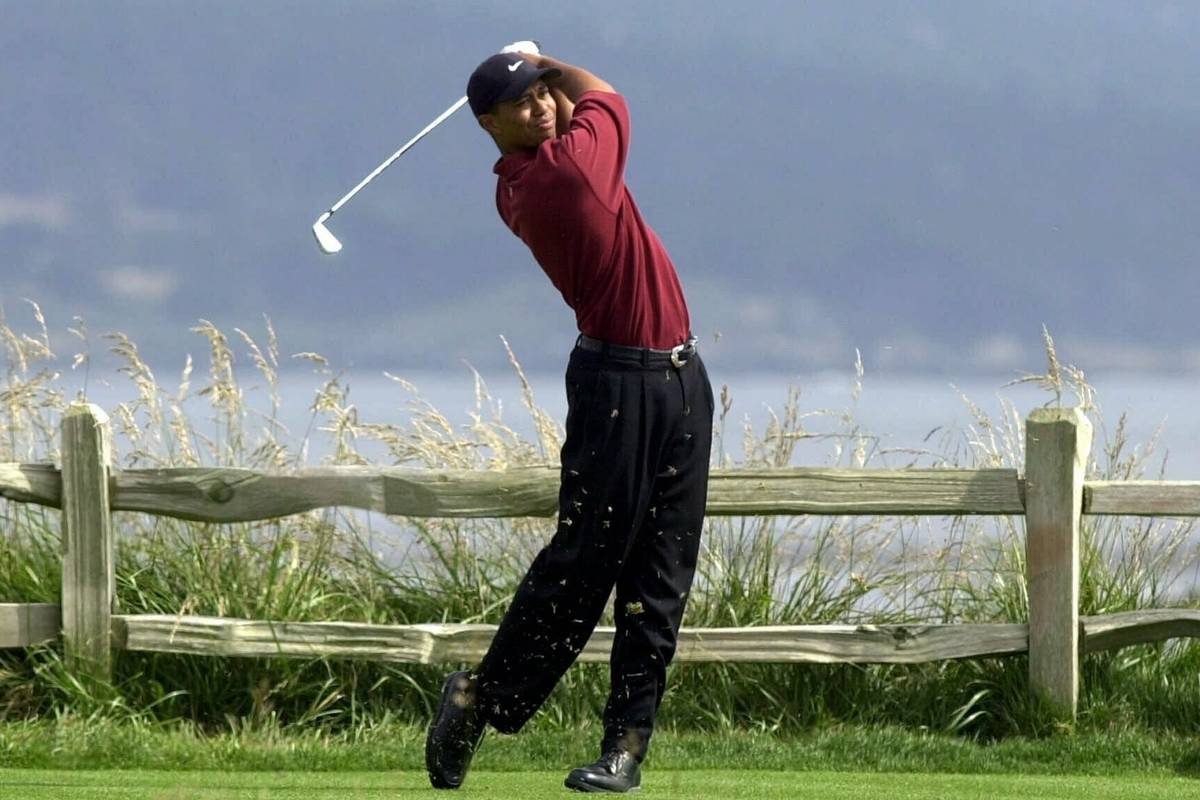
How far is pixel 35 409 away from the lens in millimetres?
7742

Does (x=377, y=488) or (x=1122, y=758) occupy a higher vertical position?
(x=377, y=488)

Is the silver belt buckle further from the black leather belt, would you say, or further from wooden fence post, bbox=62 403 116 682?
wooden fence post, bbox=62 403 116 682

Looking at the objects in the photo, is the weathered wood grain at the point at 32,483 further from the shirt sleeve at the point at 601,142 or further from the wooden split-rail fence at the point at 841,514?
the shirt sleeve at the point at 601,142

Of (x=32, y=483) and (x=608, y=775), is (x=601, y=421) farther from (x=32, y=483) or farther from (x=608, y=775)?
(x=32, y=483)

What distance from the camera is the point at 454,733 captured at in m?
4.75

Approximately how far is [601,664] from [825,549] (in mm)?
1185

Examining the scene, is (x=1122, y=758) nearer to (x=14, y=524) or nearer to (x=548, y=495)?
(x=548, y=495)

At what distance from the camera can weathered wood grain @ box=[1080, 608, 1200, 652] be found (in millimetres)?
6434

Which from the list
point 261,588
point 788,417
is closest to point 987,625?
point 788,417

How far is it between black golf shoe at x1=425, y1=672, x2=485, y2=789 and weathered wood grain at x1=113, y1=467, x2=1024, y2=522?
1.75m

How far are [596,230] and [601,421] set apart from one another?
0.52m

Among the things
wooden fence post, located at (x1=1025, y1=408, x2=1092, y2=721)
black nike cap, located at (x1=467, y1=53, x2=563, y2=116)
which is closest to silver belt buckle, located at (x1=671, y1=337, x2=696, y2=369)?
black nike cap, located at (x1=467, y1=53, x2=563, y2=116)

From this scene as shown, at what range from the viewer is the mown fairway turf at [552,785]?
4.88 meters

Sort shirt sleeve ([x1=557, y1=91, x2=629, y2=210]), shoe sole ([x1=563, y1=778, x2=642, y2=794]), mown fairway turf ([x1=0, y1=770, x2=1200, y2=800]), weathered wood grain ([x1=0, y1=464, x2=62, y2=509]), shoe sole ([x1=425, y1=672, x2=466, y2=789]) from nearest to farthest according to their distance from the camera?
shirt sleeve ([x1=557, y1=91, x2=629, y2=210]) → shoe sole ([x1=563, y1=778, x2=642, y2=794]) → shoe sole ([x1=425, y1=672, x2=466, y2=789]) → mown fairway turf ([x1=0, y1=770, x2=1200, y2=800]) → weathered wood grain ([x1=0, y1=464, x2=62, y2=509])
